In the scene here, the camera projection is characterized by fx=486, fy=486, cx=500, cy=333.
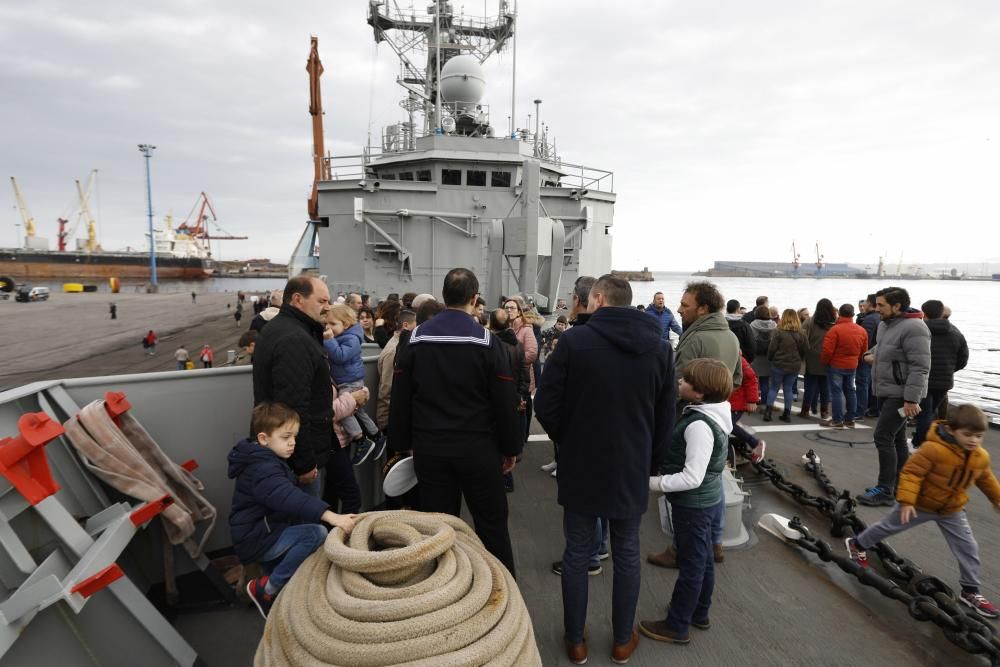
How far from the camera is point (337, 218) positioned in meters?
14.0

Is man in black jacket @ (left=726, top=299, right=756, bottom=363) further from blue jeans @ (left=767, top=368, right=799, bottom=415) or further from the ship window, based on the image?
the ship window

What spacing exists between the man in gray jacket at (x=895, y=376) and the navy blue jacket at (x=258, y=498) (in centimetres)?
428

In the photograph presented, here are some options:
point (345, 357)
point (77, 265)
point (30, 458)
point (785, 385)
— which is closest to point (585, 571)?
point (345, 357)

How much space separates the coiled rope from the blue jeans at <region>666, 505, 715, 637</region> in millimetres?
1177

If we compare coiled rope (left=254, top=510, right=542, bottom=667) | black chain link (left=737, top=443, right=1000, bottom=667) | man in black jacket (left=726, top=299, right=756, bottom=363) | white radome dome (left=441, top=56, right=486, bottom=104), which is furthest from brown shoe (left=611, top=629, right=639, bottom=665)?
white radome dome (left=441, top=56, right=486, bottom=104)

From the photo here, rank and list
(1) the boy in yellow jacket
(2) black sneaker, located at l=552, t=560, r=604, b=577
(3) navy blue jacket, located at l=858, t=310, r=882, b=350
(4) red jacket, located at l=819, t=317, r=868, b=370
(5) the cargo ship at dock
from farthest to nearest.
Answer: (5) the cargo ship at dock, (3) navy blue jacket, located at l=858, t=310, r=882, b=350, (4) red jacket, located at l=819, t=317, r=868, b=370, (2) black sneaker, located at l=552, t=560, r=604, b=577, (1) the boy in yellow jacket

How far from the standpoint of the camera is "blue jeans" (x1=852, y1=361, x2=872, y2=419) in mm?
6559

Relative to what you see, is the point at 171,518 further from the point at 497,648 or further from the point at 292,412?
the point at 497,648

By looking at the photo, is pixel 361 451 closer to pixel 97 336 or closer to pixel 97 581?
A: pixel 97 581

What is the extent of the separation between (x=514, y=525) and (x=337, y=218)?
12300mm

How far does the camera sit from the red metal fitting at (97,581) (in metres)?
1.90

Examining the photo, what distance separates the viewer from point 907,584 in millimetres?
2820

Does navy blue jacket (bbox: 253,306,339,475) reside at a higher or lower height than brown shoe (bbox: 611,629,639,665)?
higher

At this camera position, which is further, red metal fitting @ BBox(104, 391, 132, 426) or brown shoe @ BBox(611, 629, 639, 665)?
red metal fitting @ BBox(104, 391, 132, 426)
